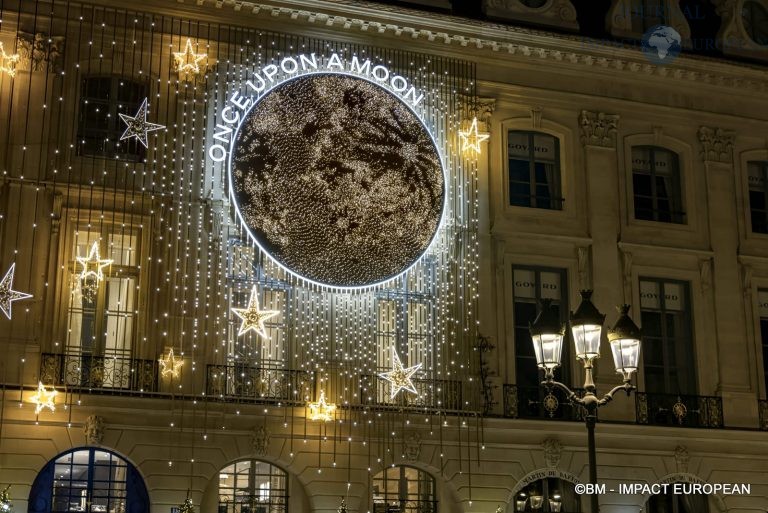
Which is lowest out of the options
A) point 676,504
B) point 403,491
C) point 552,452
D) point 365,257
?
point 676,504

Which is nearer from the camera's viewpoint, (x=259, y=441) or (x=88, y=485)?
(x=88, y=485)

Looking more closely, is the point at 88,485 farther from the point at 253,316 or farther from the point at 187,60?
the point at 187,60

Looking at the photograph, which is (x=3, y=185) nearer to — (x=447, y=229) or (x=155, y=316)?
(x=155, y=316)

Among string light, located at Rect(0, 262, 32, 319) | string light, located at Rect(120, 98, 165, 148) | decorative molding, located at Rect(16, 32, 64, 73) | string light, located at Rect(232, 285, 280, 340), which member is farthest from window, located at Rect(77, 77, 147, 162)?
string light, located at Rect(232, 285, 280, 340)

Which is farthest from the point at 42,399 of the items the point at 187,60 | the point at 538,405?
the point at 538,405

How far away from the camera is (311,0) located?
22.1 metres

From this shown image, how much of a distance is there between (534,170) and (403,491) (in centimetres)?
655

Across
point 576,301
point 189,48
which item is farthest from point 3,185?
point 576,301

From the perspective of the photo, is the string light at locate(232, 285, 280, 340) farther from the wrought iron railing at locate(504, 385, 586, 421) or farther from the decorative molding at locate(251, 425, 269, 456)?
the wrought iron railing at locate(504, 385, 586, 421)

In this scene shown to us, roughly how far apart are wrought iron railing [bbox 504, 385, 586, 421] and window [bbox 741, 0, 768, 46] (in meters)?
8.91

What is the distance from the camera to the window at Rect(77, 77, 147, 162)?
2105cm

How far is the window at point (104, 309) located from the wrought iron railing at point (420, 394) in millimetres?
3968

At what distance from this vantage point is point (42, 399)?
19156 mm

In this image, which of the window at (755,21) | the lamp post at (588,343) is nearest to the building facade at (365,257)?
the window at (755,21)
